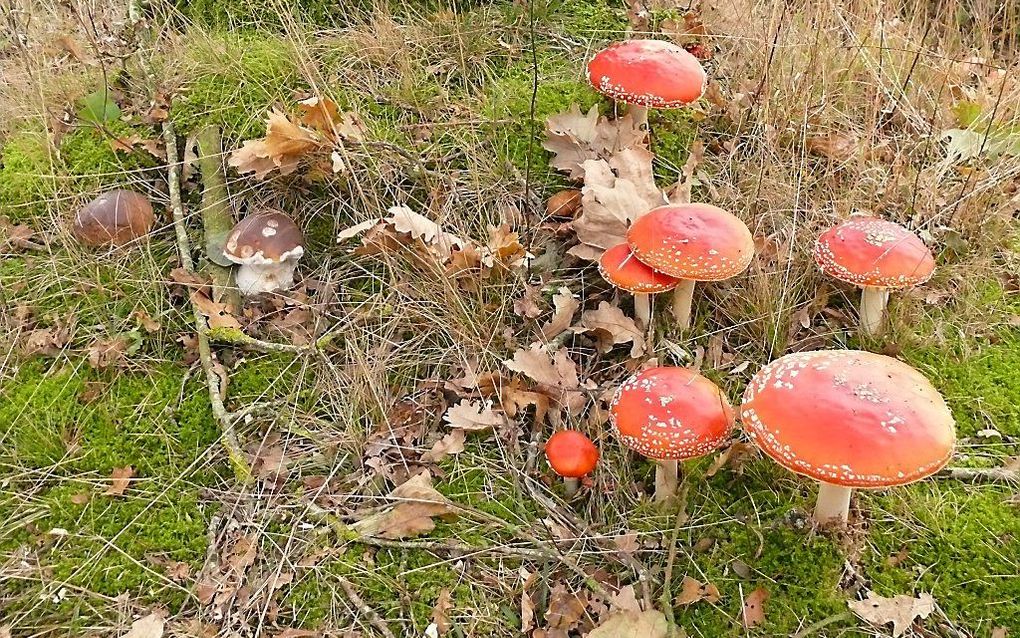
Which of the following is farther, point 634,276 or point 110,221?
point 110,221

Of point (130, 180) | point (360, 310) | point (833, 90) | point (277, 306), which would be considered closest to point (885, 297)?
point (833, 90)

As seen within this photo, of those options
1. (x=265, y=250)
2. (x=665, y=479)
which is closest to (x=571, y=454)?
(x=665, y=479)

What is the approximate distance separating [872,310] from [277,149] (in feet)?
9.59

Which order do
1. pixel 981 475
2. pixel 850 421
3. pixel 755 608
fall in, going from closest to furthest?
1. pixel 850 421
2. pixel 755 608
3. pixel 981 475

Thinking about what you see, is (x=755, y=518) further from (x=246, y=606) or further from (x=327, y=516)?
(x=246, y=606)

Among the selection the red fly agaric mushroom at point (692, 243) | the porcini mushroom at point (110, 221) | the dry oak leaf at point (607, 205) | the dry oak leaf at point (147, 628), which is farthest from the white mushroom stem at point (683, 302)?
the porcini mushroom at point (110, 221)

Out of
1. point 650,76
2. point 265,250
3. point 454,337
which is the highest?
point 650,76

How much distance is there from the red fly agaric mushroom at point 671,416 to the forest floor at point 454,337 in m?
0.34

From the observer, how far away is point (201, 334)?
3148mm

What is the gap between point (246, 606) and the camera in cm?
246

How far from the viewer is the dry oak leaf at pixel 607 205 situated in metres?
3.26

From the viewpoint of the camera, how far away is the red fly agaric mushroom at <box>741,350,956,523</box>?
1889 millimetres

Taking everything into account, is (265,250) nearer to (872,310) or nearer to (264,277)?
(264,277)

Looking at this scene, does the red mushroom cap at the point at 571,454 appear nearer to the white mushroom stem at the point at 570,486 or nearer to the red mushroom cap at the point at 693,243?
the white mushroom stem at the point at 570,486
